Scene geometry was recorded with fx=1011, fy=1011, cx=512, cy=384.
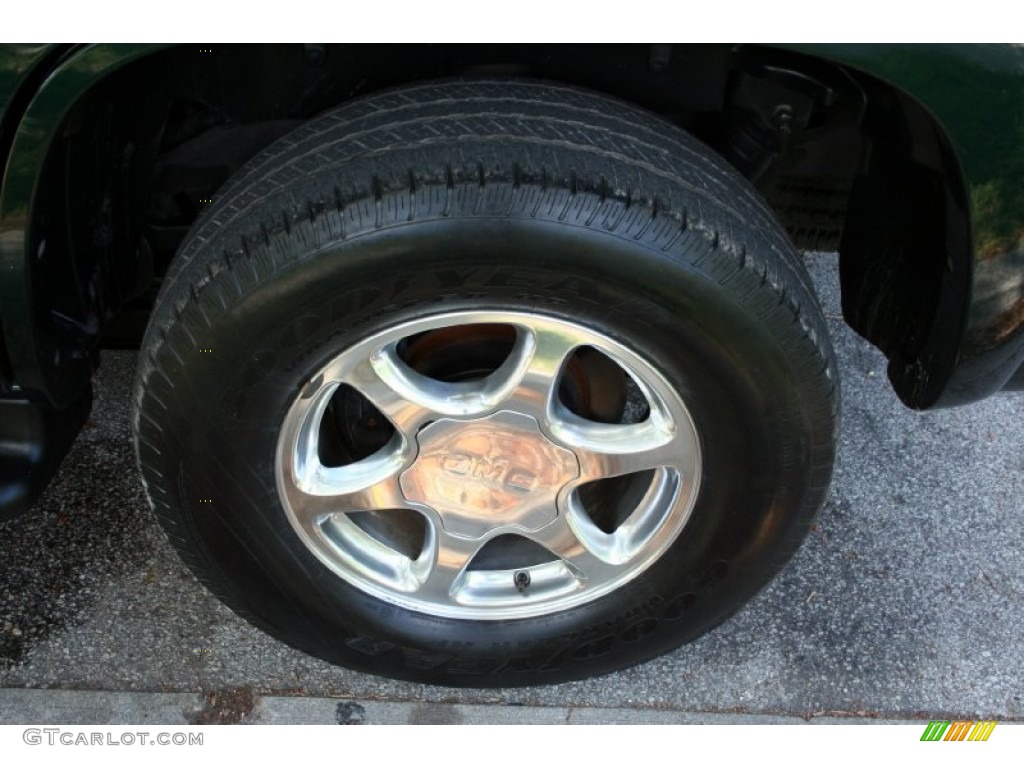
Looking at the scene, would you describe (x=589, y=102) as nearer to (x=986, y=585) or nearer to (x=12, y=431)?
(x=12, y=431)

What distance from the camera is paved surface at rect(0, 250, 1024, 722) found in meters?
2.24

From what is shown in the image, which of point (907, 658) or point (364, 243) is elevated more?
point (364, 243)

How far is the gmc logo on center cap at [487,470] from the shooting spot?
1899 millimetres

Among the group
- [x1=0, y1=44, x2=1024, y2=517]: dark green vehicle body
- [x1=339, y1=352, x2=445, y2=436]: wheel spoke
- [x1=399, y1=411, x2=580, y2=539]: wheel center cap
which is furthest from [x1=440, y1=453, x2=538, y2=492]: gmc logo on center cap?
[x1=0, y1=44, x2=1024, y2=517]: dark green vehicle body

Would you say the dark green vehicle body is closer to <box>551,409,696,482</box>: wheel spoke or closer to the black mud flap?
the black mud flap

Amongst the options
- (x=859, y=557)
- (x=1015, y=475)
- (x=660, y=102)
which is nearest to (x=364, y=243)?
(x=660, y=102)

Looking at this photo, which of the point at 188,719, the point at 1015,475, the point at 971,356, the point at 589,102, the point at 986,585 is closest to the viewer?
the point at 589,102

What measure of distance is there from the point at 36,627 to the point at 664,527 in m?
1.44

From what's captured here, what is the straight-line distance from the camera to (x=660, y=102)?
1.89 meters

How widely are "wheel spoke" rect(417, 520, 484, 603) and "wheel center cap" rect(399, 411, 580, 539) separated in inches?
0.8

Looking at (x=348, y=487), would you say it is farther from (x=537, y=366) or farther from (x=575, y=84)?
(x=575, y=84)

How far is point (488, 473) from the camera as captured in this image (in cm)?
192
